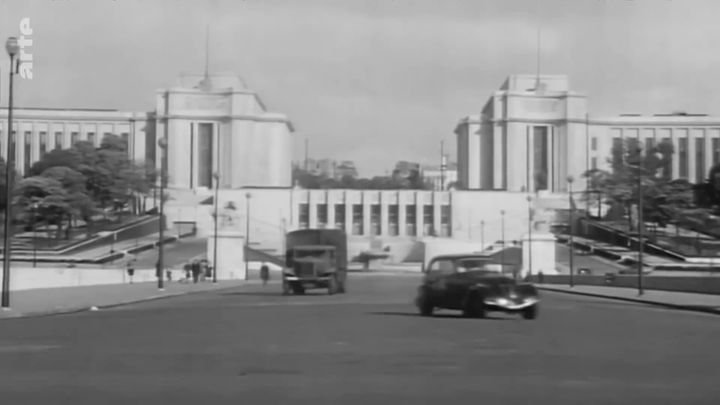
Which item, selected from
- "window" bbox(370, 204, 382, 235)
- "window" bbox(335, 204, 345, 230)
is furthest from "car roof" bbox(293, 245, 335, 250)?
"window" bbox(370, 204, 382, 235)

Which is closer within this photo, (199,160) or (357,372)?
(357,372)

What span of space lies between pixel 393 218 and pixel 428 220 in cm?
450

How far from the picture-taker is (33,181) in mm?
99000

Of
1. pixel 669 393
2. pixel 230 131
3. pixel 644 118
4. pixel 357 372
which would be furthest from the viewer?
pixel 230 131

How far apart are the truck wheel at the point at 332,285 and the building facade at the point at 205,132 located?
10074 centimetres

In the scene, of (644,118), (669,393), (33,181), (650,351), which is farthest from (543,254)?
(669,393)

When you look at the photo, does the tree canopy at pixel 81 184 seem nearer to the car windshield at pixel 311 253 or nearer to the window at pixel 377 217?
the window at pixel 377 217

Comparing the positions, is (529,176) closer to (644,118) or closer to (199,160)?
(644,118)

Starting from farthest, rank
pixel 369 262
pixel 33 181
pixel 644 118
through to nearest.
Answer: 1. pixel 644 118
2. pixel 369 262
3. pixel 33 181

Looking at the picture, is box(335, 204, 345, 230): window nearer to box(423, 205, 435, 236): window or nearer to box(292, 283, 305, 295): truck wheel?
box(423, 205, 435, 236): window

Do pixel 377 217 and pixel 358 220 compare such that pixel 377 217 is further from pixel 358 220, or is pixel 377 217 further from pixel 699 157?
pixel 699 157

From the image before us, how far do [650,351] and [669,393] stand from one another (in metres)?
5.49

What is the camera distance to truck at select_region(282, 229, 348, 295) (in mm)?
48281

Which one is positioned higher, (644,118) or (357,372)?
(644,118)
